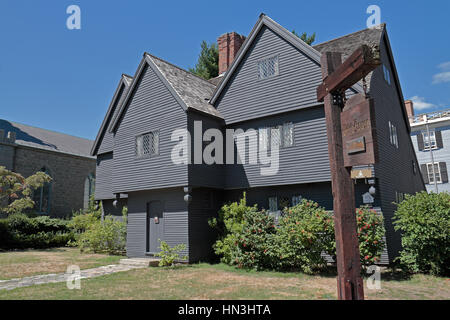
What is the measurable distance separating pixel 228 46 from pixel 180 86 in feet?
24.2

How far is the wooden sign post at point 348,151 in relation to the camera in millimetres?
4484

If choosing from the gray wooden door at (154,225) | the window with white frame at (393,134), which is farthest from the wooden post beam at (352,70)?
the gray wooden door at (154,225)

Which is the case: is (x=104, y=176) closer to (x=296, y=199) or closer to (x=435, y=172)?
(x=296, y=199)

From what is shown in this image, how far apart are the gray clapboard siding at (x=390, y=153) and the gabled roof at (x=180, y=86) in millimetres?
7437

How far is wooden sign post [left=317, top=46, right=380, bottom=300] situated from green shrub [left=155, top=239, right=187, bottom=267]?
9.97 m

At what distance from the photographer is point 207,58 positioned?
119 feet

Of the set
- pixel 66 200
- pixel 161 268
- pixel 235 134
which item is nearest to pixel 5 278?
pixel 161 268

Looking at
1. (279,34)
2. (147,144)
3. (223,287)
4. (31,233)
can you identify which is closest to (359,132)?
(223,287)

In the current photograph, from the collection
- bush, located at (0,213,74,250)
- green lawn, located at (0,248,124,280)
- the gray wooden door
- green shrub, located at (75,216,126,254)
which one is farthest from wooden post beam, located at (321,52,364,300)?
bush, located at (0,213,74,250)

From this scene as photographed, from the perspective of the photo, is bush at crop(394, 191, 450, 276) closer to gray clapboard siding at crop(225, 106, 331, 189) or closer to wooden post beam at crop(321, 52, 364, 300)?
gray clapboard siding at crop(225, 106, 331, 189)

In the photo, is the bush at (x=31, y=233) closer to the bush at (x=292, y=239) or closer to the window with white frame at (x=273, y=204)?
the bush at (x=292, y=239)
